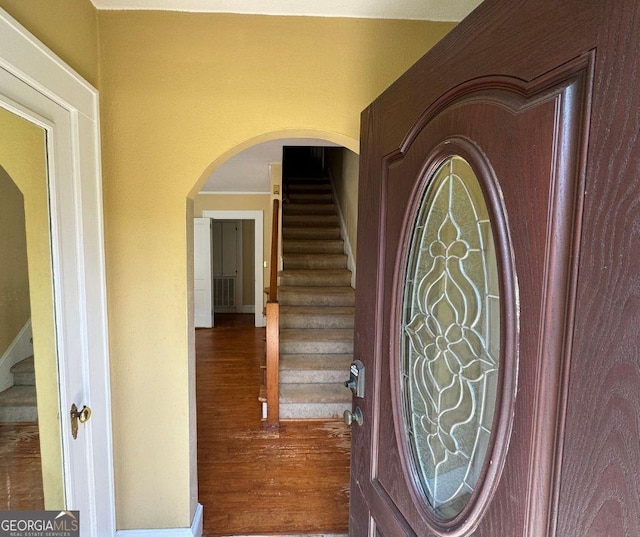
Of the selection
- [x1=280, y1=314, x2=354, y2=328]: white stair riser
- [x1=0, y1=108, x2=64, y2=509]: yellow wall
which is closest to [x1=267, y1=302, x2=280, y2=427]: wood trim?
[x1=280, y1=314, x2=354, y2=328]: white stair riser

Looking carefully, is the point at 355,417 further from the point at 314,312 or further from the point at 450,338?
the point at 314,312

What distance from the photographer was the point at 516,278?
2.09 ft

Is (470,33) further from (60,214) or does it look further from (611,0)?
(60,214)

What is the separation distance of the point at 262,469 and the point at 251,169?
3.37 meters

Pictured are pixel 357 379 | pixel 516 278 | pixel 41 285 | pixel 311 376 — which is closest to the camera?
pixel 516 278

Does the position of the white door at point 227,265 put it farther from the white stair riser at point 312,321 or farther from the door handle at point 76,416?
the door handle at point 76,416

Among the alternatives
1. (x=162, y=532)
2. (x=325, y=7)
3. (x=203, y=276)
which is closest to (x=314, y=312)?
(x=162, y=532)

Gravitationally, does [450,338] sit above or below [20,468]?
above

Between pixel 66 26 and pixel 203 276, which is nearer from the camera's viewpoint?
pixel 66 26

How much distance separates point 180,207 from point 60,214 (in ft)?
1.41

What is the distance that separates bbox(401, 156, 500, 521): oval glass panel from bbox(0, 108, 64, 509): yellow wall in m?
1.09

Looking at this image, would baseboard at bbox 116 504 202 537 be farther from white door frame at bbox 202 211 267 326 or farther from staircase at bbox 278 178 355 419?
white door frame at bbox 202 211 267 326

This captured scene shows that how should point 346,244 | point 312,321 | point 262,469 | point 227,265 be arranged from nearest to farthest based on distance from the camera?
point 262,469 → point 312,321 → point 346,244 → point 227,265

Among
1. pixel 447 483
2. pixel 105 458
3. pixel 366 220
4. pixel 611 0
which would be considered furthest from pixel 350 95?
pixel 105 458
